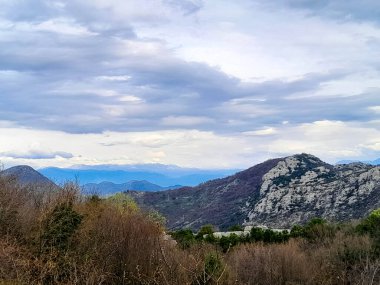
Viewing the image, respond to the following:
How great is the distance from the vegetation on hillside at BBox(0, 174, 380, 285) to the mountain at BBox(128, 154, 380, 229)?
1303 inches

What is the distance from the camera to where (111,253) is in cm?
2484

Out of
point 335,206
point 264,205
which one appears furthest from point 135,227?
point 264,205

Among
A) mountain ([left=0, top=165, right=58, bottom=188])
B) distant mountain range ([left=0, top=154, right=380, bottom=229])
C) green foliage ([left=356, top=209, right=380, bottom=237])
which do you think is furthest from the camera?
distant mountain range ([left=0, top=154, right=380, bottom=229])

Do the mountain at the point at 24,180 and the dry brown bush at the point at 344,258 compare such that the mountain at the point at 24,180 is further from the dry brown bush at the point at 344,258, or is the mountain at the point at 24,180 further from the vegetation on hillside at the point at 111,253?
the dry brown bush at the point at 344,258

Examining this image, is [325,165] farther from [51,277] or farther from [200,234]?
[51,277]

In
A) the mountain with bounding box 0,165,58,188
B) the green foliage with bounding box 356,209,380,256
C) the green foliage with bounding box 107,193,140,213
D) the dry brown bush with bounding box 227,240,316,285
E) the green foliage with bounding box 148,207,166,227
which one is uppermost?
the mountain with bounding box 0,165,58,188

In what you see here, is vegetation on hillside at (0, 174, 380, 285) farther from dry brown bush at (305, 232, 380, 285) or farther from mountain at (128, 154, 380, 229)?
mountain at (128, 154, 380, 229)

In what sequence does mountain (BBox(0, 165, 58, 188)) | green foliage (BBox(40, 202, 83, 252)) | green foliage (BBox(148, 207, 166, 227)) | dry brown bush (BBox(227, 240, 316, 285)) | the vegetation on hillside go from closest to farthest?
the vegetation on hillside
green foliage (BBox(40, 202, 83, 252))
dry brown bush (BBox(227, 240, 316, 285))
green foliage (BBox(148, 207, 166, 227))
mountain (BBox(0, 165, 58, 188))

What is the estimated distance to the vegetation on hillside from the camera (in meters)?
21.1

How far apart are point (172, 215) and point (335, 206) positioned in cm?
4456

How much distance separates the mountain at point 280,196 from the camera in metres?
82.0

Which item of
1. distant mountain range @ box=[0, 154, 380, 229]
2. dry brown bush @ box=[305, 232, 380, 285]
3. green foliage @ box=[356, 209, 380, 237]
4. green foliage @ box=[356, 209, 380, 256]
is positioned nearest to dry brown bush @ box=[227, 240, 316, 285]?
dry brown bush @ box=[305, 232, 380, 285]

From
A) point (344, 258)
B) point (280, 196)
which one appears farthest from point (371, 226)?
point (280, 196)

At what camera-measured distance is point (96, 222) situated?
26828 millimetres
